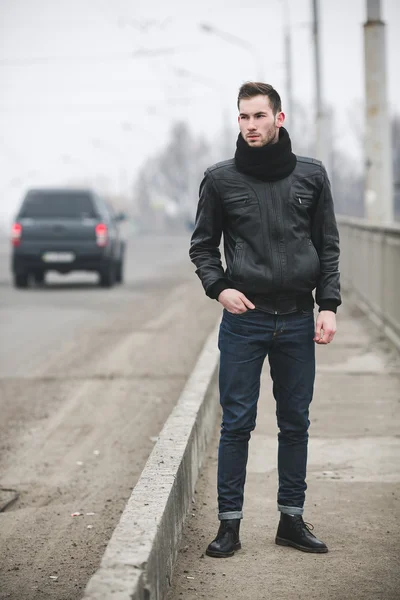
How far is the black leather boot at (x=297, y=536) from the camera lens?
4773 millimetres

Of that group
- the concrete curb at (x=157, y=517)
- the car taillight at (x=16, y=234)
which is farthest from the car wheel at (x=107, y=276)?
the concrete curb at (x=157, y=517)

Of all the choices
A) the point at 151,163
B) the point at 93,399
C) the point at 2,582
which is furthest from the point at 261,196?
the point at 151,163

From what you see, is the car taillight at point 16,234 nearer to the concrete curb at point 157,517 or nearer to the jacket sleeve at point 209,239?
the concrete curb at point 157,517

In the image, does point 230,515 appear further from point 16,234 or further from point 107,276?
point 16,234

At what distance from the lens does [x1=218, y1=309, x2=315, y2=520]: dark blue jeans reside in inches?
183

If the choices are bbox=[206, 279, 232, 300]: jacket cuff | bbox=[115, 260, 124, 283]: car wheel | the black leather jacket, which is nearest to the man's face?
the black leather jacket

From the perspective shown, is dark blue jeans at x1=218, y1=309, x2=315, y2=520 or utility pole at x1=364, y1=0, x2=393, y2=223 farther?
utility pole at x1=364, y1=0, x2=393, y2=223

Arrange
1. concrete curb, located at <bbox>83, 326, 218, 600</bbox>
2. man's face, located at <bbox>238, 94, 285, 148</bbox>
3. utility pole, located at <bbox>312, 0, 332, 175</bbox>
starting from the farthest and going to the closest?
1. utility pole, located at <bbox>312, 0, 332, 175</bbox>
2. man's face, located at <bbox>238, 94, 285, 148</bbox>
3. concrete curb, located at <bbox>83, 326, 218, 600</bbox>

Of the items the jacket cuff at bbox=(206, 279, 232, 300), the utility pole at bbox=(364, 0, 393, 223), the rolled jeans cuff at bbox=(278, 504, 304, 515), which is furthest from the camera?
the utility pole at bbox=(364, 0, 393, 223)

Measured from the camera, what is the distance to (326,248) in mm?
4703

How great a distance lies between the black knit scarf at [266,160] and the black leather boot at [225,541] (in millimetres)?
1447

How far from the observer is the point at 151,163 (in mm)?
139375

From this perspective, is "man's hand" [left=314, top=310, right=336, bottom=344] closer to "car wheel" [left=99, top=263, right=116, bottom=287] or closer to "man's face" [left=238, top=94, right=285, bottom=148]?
"man's face" [left=238, top=94, right=285, bottom=148]

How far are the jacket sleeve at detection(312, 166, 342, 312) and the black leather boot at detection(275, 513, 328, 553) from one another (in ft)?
3.06
